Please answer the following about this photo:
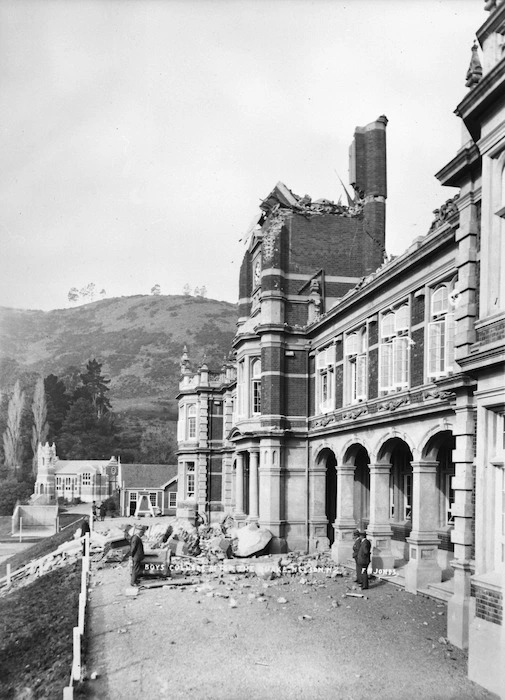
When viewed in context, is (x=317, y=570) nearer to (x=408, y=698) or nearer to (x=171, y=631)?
(x=171, y=631)

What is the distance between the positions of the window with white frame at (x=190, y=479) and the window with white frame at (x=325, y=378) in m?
18.6

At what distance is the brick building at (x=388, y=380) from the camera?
11.0 m

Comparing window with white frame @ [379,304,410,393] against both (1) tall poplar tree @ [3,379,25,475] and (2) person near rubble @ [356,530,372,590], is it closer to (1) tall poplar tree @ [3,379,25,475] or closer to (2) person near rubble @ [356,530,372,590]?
(2) person near rubble @ [356,530,372,590]

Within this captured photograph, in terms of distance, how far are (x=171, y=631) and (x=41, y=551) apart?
33465 mm

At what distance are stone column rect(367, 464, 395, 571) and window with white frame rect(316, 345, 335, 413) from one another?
5229 millimetres

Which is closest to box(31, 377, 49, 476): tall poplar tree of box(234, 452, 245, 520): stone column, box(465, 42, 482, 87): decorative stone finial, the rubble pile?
the rubble pile

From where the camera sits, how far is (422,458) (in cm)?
1812

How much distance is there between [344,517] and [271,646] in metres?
11.4

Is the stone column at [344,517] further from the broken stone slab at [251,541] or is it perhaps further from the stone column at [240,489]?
the stone column at [240,489]

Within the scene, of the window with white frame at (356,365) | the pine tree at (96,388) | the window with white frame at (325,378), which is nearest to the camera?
the window with white frame at (356,365)

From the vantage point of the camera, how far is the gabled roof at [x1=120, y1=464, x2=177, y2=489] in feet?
231

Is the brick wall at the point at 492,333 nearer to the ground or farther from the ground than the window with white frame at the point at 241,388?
farther from the ground

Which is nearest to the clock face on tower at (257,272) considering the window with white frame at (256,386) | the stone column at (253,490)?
the window with white frame at (256,386)

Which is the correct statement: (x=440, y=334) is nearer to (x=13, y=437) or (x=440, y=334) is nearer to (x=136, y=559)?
(x=136, y=559)
